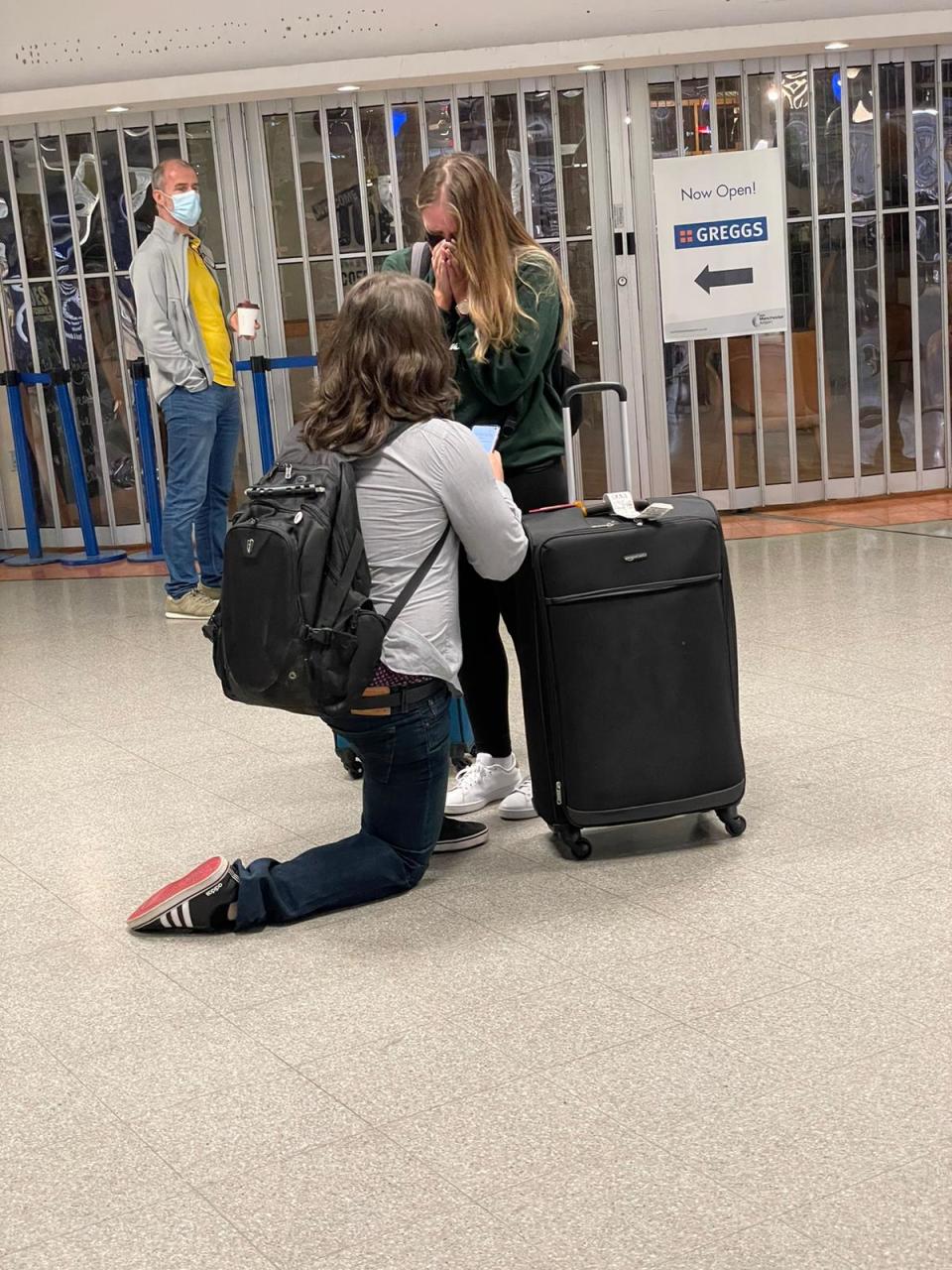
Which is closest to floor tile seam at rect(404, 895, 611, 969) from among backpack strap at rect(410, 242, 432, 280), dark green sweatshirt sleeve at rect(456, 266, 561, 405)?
dark green sweatshirt sleeve at rect(456, 266, 561, 405)

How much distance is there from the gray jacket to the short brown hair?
375 cm

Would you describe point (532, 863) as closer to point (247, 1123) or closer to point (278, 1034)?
point (278, 1034)

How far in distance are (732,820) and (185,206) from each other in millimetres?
4447

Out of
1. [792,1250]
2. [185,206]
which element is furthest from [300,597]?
[185,206]

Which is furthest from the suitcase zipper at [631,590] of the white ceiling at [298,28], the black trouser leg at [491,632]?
the white ceiling at [298,28]

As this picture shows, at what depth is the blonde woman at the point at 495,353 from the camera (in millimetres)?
3604

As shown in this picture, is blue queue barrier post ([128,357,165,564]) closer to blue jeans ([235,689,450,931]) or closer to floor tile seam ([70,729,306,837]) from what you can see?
floor tile seam ([70,729,306,837])

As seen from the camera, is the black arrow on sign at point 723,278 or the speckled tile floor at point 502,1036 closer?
the speckled tile floor at point 502,1036

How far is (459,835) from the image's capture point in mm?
3635

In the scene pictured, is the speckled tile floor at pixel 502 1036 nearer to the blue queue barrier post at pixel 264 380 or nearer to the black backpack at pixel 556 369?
the black backpack at pixel 556 369

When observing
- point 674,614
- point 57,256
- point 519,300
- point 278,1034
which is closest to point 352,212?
point 57,256

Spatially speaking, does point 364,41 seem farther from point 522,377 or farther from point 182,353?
point 522,377

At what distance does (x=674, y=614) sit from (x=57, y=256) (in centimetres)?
632

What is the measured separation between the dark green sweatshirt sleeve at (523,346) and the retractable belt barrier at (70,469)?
5.10m
